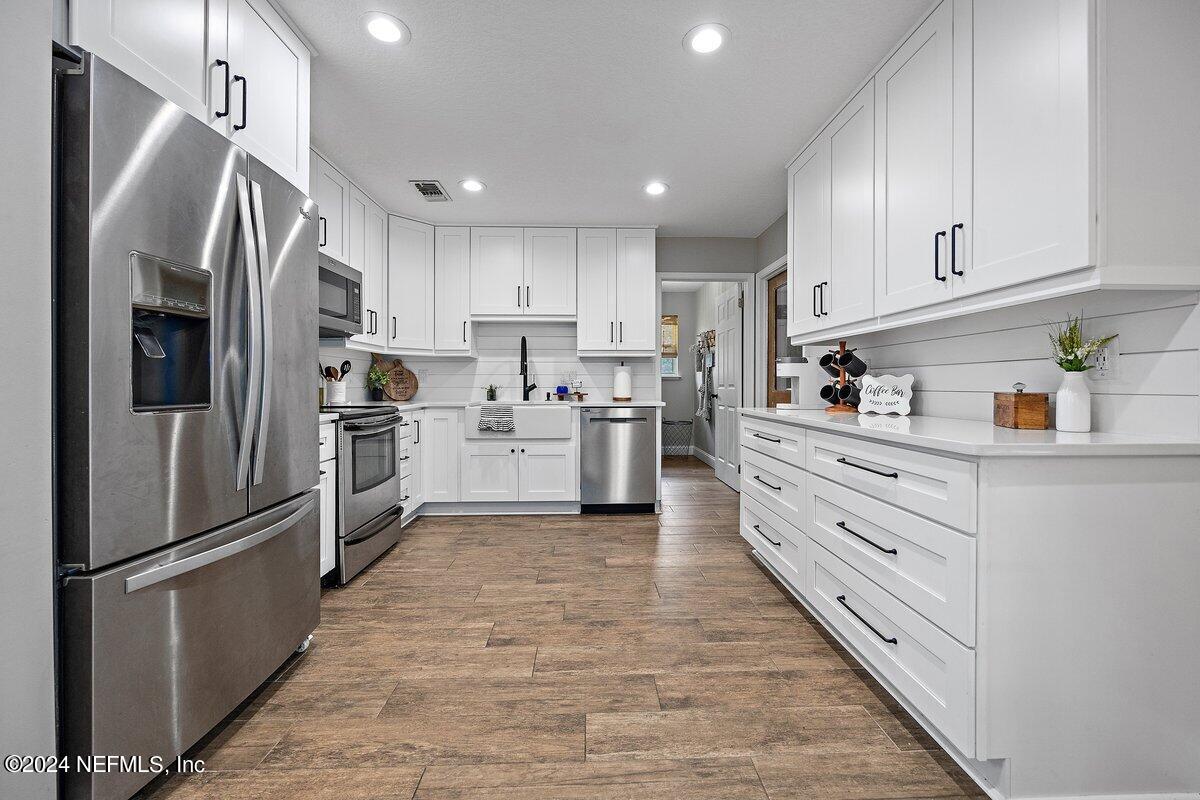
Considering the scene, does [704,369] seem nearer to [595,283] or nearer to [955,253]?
[595,283]

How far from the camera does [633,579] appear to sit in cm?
287

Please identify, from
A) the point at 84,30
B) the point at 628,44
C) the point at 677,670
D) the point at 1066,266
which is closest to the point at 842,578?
the point at 677,670

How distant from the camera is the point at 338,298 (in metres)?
3.17

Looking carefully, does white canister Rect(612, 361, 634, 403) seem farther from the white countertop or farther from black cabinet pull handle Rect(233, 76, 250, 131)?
black cabinet pull handle Rect(233, 76, 250, 131)

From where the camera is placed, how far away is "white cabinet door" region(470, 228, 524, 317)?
4.62 m

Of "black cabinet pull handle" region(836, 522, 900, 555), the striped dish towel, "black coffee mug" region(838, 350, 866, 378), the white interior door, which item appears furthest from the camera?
the white interior door

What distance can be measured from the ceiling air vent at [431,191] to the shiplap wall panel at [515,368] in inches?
46.9

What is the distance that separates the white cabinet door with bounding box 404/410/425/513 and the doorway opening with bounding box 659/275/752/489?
2.62 m

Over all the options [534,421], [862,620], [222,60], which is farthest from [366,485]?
[862,620]

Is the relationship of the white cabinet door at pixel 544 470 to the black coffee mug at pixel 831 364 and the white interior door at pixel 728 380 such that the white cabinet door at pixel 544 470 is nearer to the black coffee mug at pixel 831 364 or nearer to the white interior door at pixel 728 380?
the white interior door at pixel 728 380

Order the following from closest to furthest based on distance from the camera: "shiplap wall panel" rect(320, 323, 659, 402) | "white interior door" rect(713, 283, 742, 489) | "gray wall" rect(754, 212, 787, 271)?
"gray wall" rect(754, 212, 787, 271), "shiplap wall panel" rect(320, 323, 659, 402), "white interior door" rect(713, 283, 742, 489)

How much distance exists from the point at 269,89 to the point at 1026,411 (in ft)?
9.31

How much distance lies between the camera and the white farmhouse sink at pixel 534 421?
4.27 m

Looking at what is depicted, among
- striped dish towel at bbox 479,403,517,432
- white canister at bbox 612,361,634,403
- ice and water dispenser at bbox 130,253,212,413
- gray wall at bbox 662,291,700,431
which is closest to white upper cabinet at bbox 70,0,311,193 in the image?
ice and water dispenser at bbox 130,253,212,413
